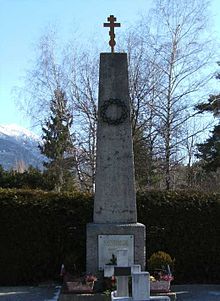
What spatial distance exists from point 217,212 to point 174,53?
13.5 metres

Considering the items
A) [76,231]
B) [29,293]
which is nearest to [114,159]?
[76,231]

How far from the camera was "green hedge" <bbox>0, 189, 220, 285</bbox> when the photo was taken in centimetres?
1165

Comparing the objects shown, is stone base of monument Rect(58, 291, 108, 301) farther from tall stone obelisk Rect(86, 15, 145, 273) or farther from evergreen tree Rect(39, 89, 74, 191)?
evergreen tree Rect(39, 89, 74, 191)

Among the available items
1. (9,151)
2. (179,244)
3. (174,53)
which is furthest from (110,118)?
(9,151)

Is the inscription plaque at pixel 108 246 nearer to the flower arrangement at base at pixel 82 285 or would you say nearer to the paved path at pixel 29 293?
the flower arrangement at base at pixel 82 285

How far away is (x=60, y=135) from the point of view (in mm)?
26953

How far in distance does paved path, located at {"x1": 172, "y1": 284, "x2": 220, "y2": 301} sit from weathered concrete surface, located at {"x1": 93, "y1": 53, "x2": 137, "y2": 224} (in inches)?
69.3

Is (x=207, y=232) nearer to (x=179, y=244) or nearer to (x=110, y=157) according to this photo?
(x=179, y=244)

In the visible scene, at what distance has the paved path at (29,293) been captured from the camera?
10086 mm

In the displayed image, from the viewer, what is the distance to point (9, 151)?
453 feet

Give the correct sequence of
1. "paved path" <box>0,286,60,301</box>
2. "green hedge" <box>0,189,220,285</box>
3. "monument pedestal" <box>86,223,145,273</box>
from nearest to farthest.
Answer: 1. "monument pedestal" <box>86,223,145,273</box>
2. "paved path" <box>0,286,60,301</box>
3. "green hedge" <box>0,189,220,285</box>

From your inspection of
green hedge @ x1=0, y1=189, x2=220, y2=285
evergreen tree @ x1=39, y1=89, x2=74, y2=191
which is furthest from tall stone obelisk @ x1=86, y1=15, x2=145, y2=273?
evergreen tree @ x1=39, y1=89, x2=74, y2=191

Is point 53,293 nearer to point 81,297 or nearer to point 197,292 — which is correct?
point 81,297

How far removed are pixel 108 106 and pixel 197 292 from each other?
4.06 m
